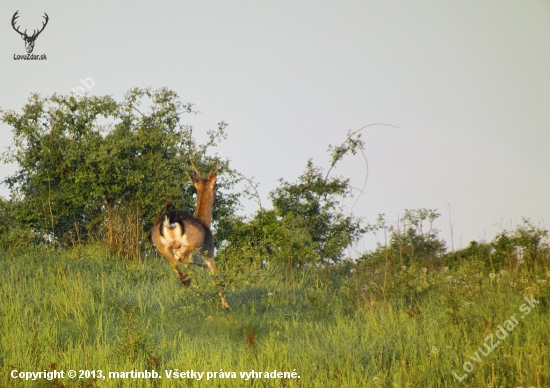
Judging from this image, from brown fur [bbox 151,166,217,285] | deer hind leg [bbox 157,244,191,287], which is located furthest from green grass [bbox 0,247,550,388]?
brown fur [bbox 151,166,217,285]

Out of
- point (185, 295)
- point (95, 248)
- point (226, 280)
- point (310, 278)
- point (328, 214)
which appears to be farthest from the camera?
point (328, 214)

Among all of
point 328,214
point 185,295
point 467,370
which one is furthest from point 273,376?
point 328,214

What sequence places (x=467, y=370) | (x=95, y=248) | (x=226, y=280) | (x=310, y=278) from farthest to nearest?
(x=95, y=248), (x=310, y=278), (x=226, y=280), (x=467, y=370)

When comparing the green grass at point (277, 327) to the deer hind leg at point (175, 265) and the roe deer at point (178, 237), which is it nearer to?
the deer hind leg at point (175, 265)

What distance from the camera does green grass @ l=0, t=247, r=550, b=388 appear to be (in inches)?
250

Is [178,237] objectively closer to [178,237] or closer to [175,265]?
[178,237]

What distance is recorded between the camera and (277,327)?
28.1 ft

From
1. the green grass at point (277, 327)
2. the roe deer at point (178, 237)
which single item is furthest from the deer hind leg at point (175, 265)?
the green grass at point (277, 327)

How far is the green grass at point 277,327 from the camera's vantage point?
6355mm

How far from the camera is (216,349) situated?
24.1 ft

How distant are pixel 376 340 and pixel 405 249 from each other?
5.97m

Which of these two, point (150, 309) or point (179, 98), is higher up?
point (179, 98)

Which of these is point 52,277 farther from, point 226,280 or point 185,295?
point 226,280

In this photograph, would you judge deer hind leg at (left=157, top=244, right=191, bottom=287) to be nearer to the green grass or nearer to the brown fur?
the brown fur
